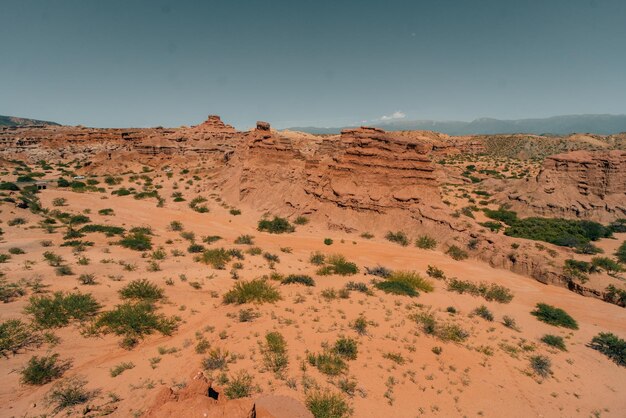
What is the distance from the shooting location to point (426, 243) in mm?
20688

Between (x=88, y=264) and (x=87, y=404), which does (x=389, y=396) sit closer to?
(x=87, y=404)

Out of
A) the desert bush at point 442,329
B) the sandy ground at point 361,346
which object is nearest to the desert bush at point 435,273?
the sandy ground at point 361,346

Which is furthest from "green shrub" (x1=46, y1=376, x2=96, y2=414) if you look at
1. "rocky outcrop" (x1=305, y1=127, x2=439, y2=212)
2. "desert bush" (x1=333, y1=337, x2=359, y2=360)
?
"rocky outcrop" (x1=305, y1=127, x2=439, y2=212)

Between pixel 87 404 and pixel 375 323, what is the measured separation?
788 cm

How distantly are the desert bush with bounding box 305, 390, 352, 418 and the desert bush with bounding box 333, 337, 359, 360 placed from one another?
172 centimetres

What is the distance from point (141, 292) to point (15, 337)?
139 inches

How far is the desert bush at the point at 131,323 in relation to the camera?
28.0ft

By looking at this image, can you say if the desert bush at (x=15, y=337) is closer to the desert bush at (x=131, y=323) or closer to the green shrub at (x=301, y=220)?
the desert bush at (x=131, y=323)

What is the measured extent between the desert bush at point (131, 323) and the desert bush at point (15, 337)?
1368 millimetres

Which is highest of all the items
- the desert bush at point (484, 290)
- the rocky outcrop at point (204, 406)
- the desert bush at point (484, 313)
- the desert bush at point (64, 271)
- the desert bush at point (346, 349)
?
the rocky outcrop at point (204, 406)

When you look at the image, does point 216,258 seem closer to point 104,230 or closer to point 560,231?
point 104,230

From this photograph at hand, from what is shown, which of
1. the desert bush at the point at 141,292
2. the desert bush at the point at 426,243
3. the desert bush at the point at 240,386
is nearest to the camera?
the desert bush at the point at 240,386

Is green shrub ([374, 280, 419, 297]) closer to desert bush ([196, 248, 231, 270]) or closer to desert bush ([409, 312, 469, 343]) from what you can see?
desert bush ([409, 312, 469, 343])

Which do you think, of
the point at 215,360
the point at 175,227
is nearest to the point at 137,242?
the point at 175,227
